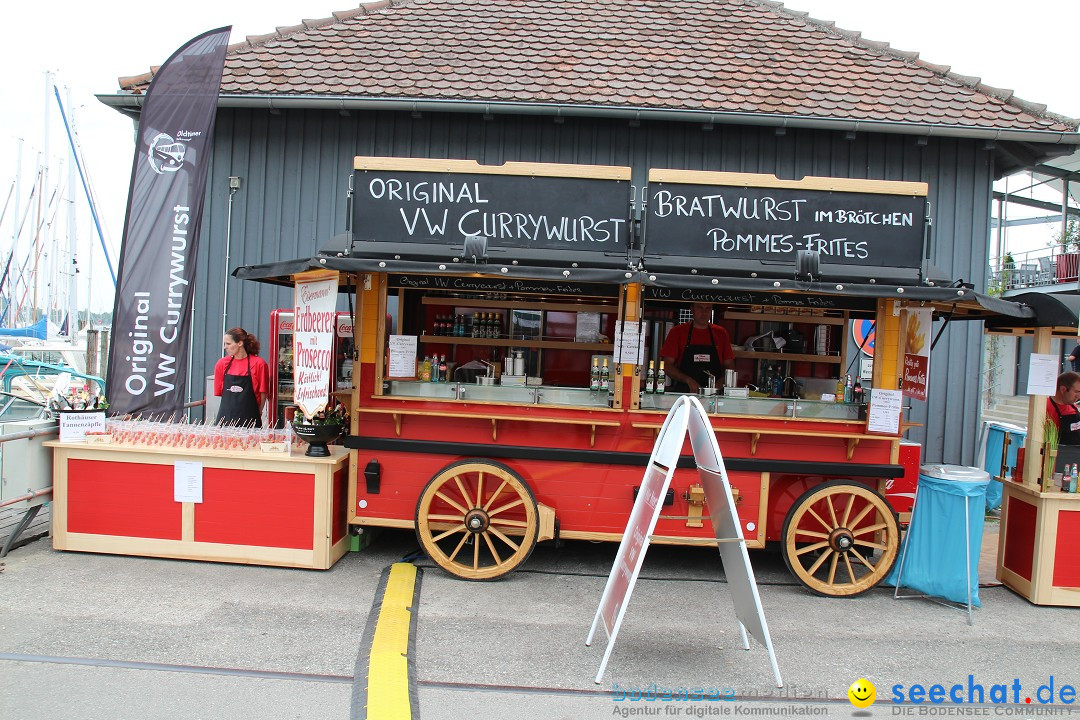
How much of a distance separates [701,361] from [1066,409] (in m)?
2.89

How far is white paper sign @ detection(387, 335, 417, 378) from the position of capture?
5.91 meters

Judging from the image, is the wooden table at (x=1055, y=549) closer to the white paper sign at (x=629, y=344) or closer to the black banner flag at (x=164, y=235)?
the white paper sign at (x=629, y=344)

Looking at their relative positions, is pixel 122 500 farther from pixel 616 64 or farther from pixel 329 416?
pixel 616 64

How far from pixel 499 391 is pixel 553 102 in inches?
157

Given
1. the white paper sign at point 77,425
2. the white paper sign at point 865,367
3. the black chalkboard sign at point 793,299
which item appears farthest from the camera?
the white paper sign at point 865,367

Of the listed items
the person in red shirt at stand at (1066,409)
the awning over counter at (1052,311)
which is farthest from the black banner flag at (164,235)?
the person in red shirt at stand at (1066,409)

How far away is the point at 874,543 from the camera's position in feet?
19.3

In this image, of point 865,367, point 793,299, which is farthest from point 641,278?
Answer: point 865,367

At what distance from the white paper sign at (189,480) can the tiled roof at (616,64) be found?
4.60 m

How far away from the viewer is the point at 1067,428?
6.00 meters

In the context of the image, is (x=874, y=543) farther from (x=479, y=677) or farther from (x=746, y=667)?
(x=479, y=677)

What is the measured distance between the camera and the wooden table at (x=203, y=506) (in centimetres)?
577

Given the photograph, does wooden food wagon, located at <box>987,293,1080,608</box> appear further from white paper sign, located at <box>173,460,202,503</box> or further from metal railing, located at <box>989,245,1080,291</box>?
metal railing, located at <box>989,245,1080,291</box>

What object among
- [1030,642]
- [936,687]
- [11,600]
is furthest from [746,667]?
[11,600]
